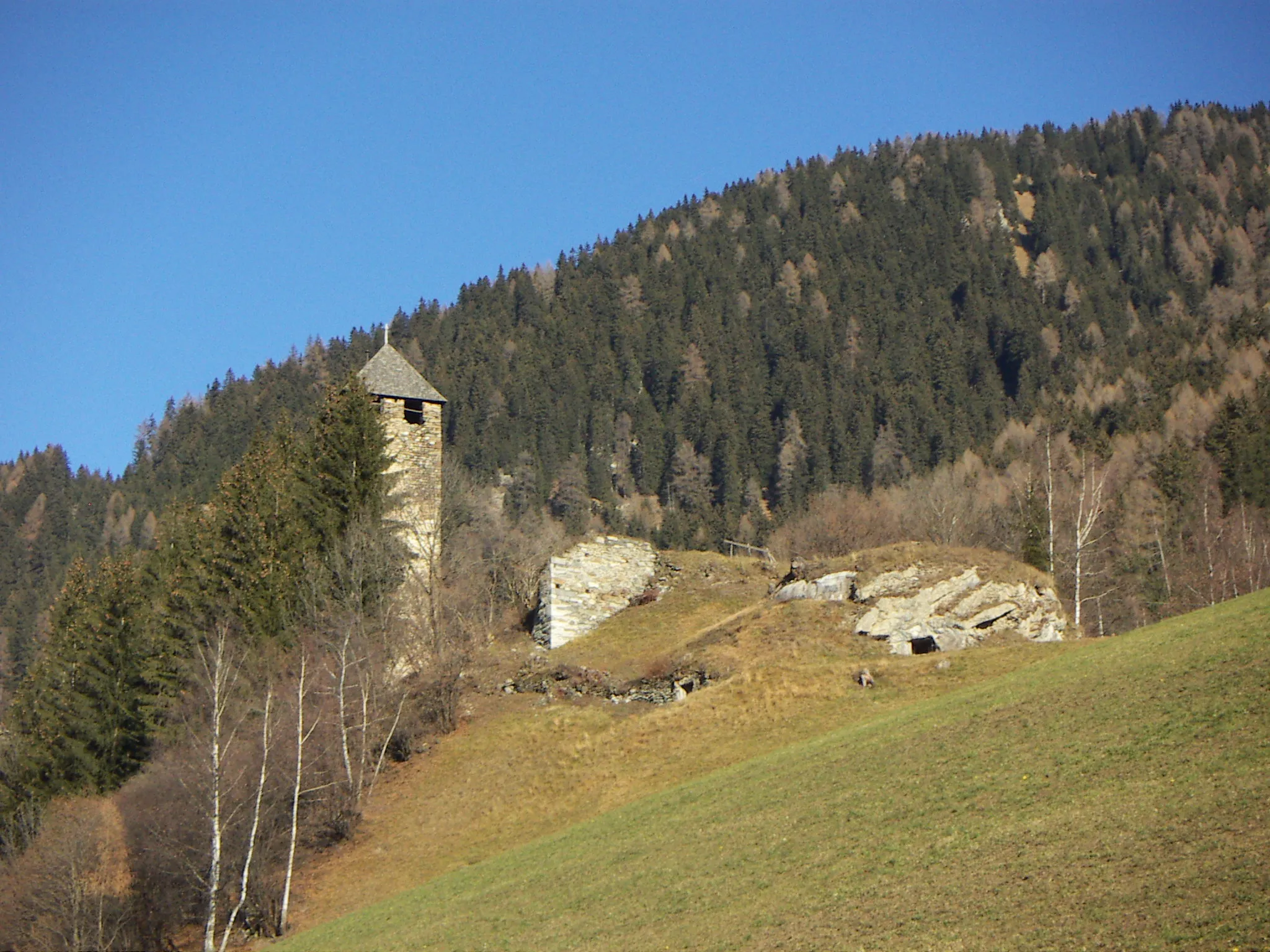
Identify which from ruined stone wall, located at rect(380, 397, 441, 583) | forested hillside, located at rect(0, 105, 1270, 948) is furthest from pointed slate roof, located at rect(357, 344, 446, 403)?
forested hillside, located at rect(0, 105, 1270, 948)

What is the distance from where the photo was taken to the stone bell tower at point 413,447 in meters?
48.0

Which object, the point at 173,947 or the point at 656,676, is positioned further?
the point at 656,676

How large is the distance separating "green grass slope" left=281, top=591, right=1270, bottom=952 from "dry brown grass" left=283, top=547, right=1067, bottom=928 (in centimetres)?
245

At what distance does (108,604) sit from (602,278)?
12987cm

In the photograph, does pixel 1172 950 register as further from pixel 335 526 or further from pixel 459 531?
pixel 459 531

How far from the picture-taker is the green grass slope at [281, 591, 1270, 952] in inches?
632

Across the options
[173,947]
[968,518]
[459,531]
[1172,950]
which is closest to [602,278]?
[968,518]

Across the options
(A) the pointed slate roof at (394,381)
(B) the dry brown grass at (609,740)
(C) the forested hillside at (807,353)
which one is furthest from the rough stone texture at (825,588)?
(C) the forested hillside at (807,353)

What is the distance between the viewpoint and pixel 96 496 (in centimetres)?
13875

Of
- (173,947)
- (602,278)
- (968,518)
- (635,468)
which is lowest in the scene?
(173,947)

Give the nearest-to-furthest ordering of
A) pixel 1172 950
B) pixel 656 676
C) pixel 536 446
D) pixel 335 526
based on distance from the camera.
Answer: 1. pixel 1172 950
2. pixel 656 676
3. pixel 335 526
4. pixel 536 446

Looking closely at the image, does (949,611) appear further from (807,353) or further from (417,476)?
(807,353)

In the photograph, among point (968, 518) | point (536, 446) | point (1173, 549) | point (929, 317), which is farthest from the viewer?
point (929, 317)

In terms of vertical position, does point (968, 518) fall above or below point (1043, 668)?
above
